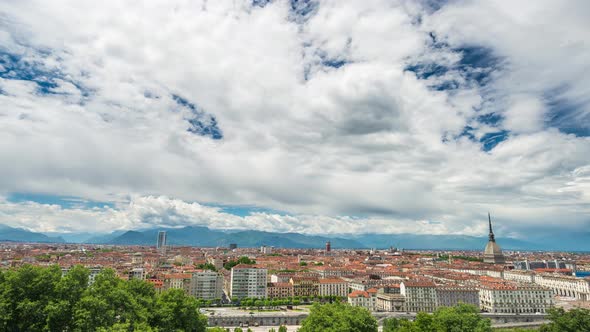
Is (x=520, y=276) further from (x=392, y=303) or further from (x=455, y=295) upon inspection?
(x=392, y=303)

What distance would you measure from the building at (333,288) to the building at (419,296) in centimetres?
1968

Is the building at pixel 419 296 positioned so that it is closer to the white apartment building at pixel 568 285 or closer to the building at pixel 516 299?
the building at pixel 516 299

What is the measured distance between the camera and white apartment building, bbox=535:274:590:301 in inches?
4642

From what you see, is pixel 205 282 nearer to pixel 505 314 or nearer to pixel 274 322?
pixel 274 322

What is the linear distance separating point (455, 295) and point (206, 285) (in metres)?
64.8

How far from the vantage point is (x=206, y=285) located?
3932 inches

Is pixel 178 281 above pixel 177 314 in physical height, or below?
below

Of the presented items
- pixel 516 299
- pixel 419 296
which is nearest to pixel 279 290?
pixel 419 296

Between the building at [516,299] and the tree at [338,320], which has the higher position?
the tree at [338,320]

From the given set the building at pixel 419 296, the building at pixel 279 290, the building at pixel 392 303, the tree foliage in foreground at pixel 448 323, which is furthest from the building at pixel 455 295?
the tree foliage in foreground at pixel 448 323

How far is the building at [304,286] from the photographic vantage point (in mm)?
108025

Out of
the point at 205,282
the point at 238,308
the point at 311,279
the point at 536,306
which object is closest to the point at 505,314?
the point at 536,306

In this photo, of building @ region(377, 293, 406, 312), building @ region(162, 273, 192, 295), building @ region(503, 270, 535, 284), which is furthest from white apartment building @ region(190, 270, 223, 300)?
building @ region(503, 270, 535, 284)

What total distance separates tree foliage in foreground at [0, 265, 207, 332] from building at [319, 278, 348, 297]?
73544mm
